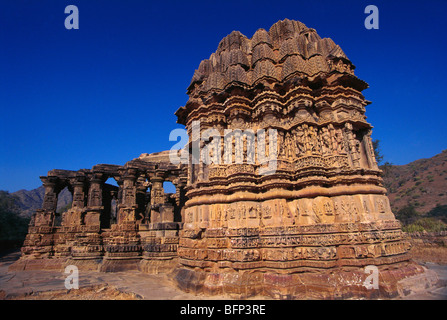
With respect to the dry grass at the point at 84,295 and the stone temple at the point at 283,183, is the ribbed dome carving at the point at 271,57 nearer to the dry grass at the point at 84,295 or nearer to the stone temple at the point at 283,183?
the stone temple at the point at 283,183

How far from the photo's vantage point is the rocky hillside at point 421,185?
145 ft

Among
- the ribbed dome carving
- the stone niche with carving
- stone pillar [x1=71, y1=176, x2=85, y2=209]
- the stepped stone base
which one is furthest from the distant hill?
the stepped stone base

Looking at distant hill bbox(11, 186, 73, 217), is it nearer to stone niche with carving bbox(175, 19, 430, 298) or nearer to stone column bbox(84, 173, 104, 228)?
stone column bbox(84, 173, 104, 228)

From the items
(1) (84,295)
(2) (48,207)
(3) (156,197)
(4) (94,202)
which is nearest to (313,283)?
(1) (84,295)

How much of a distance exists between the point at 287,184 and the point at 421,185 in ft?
199

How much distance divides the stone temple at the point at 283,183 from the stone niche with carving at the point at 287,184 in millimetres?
34

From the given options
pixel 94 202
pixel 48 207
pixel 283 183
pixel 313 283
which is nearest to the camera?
pixel 313 283

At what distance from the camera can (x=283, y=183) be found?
7676 millimetres

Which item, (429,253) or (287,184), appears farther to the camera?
(429,253)

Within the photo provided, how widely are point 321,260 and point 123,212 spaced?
11.7 m

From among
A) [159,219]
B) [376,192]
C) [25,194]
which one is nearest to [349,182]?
[376,192]

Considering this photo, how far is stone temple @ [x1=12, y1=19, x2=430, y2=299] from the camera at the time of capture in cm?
664

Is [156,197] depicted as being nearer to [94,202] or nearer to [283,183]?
[94,202]

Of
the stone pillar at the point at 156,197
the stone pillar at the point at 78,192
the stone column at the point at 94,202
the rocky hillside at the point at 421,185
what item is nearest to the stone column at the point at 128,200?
the stone pillar at the point at 156,197
